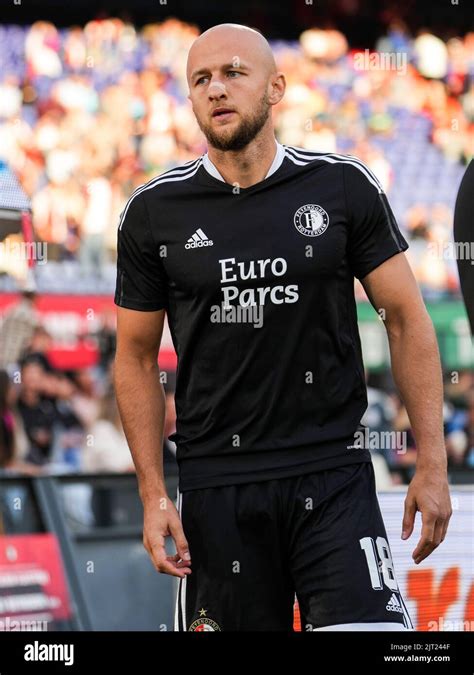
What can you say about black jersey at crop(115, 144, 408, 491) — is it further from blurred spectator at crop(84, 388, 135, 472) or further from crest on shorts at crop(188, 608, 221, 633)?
blurred spectator at crop(84, 388, 135, 472)

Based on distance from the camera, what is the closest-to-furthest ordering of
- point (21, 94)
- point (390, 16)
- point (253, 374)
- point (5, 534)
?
point (253, 374) < point (5, 534) < point (21, 94) < point (390, 16)

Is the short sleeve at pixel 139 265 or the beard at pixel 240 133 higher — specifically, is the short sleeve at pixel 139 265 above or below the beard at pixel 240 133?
below

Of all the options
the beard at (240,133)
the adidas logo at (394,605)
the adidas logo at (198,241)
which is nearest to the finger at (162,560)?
the adidas logo at (394,605)

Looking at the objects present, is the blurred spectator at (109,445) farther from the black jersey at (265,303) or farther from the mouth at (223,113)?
the mouth at (223,113)

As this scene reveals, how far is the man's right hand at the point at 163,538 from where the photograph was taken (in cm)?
283

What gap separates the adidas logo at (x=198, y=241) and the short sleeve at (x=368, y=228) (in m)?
0.36

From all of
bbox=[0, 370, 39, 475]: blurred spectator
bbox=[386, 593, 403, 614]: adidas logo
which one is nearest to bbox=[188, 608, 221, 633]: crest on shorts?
bbox=[386, 593, 403, 614]: adidas logo

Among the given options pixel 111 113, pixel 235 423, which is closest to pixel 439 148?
pixel 111 113

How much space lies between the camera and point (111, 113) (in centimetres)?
1195

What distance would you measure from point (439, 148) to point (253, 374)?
34.7 ft

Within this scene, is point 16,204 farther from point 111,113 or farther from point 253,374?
point 111,113

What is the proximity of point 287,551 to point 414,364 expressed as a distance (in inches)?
22.3

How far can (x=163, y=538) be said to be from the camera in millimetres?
2869

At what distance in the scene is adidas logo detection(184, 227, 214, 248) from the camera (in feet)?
9.54
